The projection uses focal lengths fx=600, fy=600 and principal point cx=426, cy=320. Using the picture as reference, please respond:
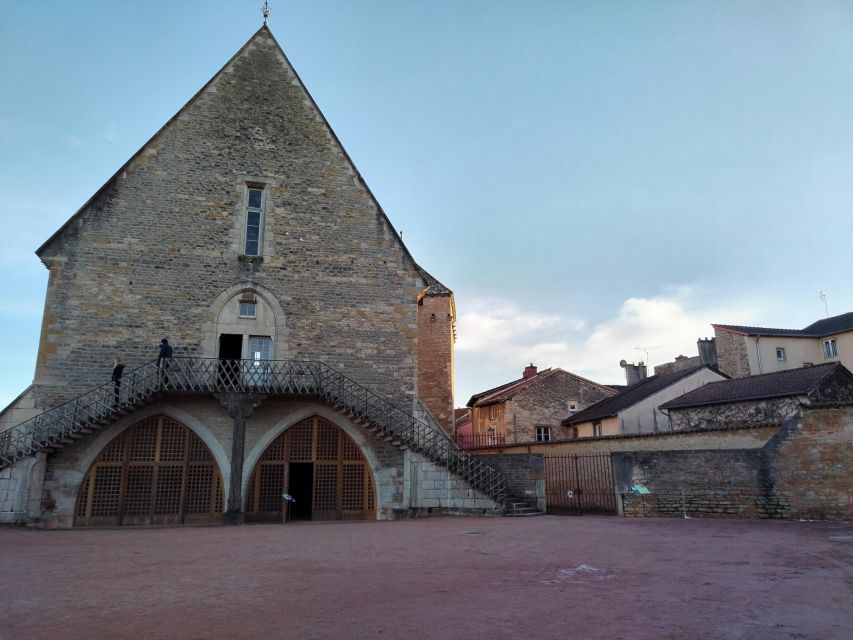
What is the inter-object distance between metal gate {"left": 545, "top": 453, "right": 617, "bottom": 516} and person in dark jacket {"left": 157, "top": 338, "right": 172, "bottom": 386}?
11275 millimetres

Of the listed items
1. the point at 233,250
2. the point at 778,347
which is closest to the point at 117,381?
the point at 233,250

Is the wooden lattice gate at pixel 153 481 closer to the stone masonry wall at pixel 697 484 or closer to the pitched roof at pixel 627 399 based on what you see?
the stone masonry wall at pixel 697 484

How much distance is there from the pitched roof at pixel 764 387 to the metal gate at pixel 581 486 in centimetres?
652

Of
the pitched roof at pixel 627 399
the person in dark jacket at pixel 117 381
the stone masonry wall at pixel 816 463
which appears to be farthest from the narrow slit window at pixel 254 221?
the pitched roof at pixel 627 399

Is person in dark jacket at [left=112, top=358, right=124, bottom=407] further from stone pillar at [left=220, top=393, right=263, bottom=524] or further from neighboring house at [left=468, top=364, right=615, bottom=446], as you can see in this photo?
neighboring house at [left=468, top=364, right=615, bottom=446]

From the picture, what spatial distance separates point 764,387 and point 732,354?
13451 mm

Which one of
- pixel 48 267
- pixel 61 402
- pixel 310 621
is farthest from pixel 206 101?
pixel 310 621

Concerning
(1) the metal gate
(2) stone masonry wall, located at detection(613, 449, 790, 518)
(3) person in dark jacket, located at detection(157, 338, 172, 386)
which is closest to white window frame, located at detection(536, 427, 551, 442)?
(1) the metal gate

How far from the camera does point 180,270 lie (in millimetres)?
17328

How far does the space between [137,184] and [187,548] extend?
11.6m

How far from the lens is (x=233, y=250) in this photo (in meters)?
17.9

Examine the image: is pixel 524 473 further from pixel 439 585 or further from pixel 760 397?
pixel 439 585

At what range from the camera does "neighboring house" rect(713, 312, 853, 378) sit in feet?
109

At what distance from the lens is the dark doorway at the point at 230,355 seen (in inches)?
648
